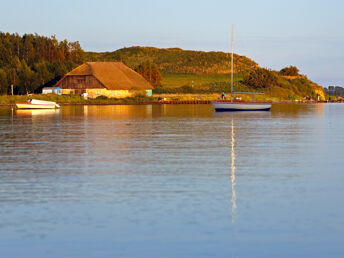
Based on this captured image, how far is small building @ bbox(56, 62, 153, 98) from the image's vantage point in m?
129

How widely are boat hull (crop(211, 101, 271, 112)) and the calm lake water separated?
176 ft

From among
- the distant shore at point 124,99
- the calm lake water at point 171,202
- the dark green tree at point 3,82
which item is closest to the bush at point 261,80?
the distant shore at point 124,99

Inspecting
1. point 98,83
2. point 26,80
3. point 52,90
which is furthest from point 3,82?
point 98,83

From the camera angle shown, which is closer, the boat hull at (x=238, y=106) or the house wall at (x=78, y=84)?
the boat hull at (x=238, y=106)

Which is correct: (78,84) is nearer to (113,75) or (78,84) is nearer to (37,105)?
(113,75)

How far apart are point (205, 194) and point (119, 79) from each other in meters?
119

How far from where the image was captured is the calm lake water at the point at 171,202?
10195mm

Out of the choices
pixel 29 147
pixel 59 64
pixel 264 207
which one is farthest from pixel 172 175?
pixel 59 64

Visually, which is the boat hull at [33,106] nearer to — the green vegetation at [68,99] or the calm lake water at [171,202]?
the green vegetation at [68,99]

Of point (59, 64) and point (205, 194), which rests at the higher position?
point (59, 64)

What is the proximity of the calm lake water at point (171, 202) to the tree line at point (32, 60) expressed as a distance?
104092 millimetres

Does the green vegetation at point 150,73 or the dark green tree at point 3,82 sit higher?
the green vegetation at point 150,73

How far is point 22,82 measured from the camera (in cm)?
12850

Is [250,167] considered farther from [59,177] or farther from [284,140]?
[284,140]
